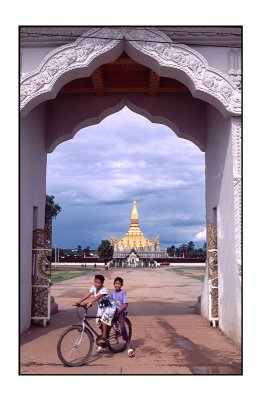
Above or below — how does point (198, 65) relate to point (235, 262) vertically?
above

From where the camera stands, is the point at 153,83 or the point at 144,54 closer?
the point at 144,54

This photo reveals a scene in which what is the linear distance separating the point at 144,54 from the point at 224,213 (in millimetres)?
2923

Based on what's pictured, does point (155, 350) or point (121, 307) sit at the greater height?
point (121, 307)

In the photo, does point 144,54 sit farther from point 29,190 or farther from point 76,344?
point 76,344

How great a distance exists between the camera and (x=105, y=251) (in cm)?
4947

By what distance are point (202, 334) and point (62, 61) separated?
5.10 metres

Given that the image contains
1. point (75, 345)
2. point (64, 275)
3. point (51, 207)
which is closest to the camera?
point (75, 345)

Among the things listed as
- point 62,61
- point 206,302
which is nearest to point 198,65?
point 62,61

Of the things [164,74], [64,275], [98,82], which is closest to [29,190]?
[98,82]

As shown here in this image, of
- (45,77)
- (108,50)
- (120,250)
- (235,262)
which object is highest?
(108,50)

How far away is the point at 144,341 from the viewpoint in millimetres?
7547

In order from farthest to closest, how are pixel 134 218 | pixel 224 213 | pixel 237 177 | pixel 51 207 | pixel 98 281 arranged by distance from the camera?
pixel 134 218
pixel 51 207
pixel 224 213
pixel 237 177
pixel 98 281

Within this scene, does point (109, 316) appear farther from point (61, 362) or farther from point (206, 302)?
point (206, 302)
